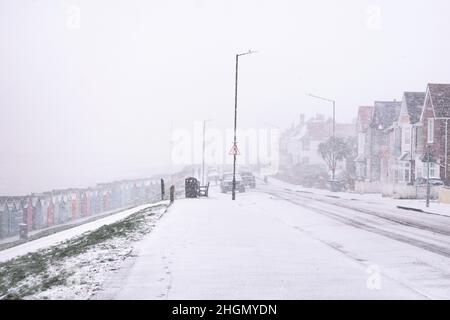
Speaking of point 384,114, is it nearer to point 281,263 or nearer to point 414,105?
point 414,105

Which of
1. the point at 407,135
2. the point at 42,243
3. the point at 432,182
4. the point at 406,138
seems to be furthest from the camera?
the point at 406,138

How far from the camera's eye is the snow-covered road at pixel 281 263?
7707 mm

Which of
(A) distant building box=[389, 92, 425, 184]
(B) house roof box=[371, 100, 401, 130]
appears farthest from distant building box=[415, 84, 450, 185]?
(B) house roof box=[371, 100, 401, 130]

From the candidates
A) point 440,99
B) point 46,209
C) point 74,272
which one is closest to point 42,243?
point 74,272

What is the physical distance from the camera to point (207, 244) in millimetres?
11797

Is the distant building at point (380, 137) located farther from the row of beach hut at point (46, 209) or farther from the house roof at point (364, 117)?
the row of beach hut at point (46, 209)

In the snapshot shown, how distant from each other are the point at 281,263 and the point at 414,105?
141 ft

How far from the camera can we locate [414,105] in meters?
48.3

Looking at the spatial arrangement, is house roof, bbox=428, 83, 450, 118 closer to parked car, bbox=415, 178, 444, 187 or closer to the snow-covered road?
A: parked car, bbox=415, 178, 444, 187

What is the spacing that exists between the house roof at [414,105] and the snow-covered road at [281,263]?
107 feet

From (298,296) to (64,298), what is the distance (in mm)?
3478

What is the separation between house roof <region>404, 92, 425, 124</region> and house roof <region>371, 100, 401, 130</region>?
795cm

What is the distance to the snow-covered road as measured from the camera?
7.71 meters
